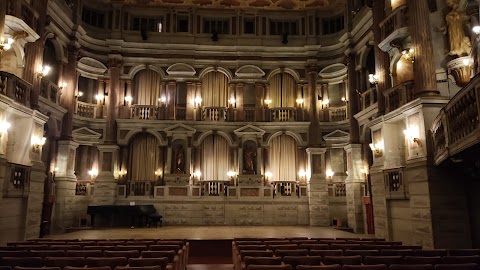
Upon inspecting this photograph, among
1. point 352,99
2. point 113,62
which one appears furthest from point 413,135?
point 113,62

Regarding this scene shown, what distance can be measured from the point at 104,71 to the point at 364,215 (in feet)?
53.0

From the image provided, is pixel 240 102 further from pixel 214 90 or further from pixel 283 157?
pixel 283 157

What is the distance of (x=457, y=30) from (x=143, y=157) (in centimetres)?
1648

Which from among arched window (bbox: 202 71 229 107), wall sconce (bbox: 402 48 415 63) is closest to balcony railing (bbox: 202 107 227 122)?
arched window (bbox: 202 71 229 107)

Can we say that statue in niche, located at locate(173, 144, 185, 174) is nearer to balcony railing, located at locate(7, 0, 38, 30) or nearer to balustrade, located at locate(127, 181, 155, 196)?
balustrade, located at locate(127, 181, 155, 196)

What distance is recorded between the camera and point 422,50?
11.6m

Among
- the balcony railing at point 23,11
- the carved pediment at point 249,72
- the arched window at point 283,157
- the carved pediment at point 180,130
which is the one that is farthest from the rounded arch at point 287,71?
the balcony railing at point 23,11

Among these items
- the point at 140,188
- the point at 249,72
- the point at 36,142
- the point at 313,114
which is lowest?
the point at 140,188

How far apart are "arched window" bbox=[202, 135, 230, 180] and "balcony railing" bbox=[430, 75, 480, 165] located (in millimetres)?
13213

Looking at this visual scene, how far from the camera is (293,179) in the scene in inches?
854

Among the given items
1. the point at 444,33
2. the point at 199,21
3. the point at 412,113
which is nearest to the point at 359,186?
the point at 412,113

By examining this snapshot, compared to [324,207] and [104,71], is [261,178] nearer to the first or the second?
[324,207]

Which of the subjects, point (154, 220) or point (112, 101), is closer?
point (154, 220)

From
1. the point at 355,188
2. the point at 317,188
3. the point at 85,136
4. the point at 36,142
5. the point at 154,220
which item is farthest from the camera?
the point at 317,188
